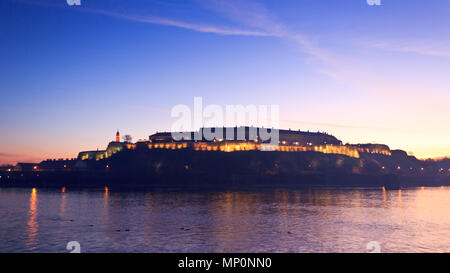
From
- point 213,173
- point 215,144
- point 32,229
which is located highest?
point 215,144

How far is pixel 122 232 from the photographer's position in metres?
35.4

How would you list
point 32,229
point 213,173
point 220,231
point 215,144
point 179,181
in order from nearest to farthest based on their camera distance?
1. point 220,231
2. point 32,229
3. point 179,181
4. point 213,173
5. point 215,144

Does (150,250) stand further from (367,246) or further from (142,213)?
(142,213)

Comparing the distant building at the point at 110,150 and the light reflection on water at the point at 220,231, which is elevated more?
the distant building at the point at 110,150

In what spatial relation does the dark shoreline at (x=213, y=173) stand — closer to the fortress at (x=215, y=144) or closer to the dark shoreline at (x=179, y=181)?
the dark shoreline at (x=179, y=181)

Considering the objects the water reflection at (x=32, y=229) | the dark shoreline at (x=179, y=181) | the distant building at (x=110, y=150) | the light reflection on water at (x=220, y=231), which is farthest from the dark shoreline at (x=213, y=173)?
the light reflection on water at (x=220, y=231)

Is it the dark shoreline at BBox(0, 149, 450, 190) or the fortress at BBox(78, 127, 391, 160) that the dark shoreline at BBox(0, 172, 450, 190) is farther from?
the fortress at BBox(78, 127, 391, 160)

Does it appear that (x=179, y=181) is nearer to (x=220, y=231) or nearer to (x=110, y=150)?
(x=110, y=150)

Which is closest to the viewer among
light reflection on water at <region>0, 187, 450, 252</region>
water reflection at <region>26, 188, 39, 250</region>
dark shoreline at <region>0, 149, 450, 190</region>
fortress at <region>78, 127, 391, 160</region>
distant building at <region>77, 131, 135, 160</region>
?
light reflection on water at <region>0, 187, 450, 252</region>

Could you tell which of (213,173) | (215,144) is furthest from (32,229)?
(215,144)

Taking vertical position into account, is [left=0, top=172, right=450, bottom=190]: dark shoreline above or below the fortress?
below

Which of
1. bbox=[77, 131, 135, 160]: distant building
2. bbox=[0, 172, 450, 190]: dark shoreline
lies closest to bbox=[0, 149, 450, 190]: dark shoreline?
bbox=[0, 172, 450, 190]: dark shoreline

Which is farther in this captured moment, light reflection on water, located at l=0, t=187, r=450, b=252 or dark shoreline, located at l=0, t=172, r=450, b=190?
dark shoreline, located at l=0, t=172, r=450, b=190
